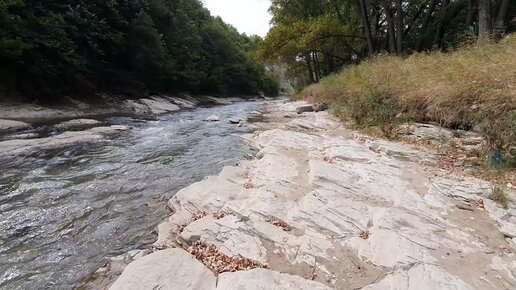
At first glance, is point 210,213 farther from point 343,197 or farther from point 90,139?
point 90,139

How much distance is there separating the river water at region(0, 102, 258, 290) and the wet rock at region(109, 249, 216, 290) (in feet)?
2.06

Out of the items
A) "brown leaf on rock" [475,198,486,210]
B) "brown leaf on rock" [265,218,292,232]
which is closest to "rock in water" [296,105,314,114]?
"brown leaf on rock" [475,198,486,210]

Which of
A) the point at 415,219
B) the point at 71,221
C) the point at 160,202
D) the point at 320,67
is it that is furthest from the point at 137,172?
the point at 320,67

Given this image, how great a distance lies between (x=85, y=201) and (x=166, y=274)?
2.71 m

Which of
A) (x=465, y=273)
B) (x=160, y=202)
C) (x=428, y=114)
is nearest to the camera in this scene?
(x=465, y=273)

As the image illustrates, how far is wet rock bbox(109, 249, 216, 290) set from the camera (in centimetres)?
265

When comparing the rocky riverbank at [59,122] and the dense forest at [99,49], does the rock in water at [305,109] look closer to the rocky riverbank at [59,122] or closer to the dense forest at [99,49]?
the rocky riverbank at [59,122]

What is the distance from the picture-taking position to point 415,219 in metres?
3.62

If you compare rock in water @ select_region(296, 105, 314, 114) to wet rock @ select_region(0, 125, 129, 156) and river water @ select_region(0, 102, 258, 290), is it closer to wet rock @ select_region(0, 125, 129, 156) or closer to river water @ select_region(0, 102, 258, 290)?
river water @ select_region(0, 102, 258, 290)

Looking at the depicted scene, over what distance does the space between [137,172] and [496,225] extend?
5.79 m

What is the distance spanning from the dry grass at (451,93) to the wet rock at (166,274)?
4919 mm

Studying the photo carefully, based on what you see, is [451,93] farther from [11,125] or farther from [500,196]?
[11,125]

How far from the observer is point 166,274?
2.78 meters

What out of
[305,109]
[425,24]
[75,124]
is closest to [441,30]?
[425,24]
